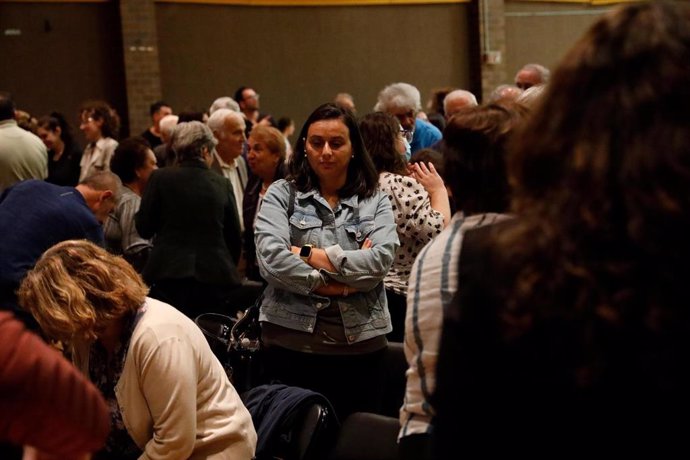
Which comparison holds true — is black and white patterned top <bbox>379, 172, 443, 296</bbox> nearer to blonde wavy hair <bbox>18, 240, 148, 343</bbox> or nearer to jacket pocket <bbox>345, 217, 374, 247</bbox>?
jacket pocket <bbox>345, 217, 374, 247</bbox>

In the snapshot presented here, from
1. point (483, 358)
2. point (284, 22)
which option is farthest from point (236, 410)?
point (284, 22)

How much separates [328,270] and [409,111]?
9.28 ft

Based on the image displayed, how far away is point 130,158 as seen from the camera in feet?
20.0

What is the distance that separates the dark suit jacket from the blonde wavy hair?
2.41 metres

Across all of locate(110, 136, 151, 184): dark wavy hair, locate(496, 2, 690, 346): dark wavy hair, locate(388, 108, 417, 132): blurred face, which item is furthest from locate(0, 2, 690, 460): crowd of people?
locate(110, 136, 151, 184): dark wavy hair

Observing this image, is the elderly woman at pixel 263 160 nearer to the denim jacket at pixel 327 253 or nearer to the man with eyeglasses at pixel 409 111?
the man with eyeglasses at pixel 409 111

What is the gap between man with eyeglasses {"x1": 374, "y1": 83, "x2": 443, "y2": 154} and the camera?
621 cm

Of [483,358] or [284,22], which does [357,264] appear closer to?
[483,358]

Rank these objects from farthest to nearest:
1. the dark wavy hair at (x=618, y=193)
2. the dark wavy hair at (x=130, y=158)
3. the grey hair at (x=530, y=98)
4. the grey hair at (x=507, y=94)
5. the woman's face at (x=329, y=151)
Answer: the dark wavy hair at (x=130, y=158) → the woman's face at (x=329, y=151) → the grey hair at (x=507, y=94) → the grey hair at (x=530, y=98) → the dark wavy hair at (x=618, y=193)

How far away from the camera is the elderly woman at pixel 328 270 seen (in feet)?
12.0

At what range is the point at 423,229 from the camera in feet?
13.7

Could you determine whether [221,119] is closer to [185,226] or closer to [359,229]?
[185,226]

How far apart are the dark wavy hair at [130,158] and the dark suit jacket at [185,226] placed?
1.96 feet

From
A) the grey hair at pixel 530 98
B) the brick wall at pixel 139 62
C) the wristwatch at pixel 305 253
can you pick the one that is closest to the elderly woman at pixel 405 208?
the wristwatch at pixel 305 253
